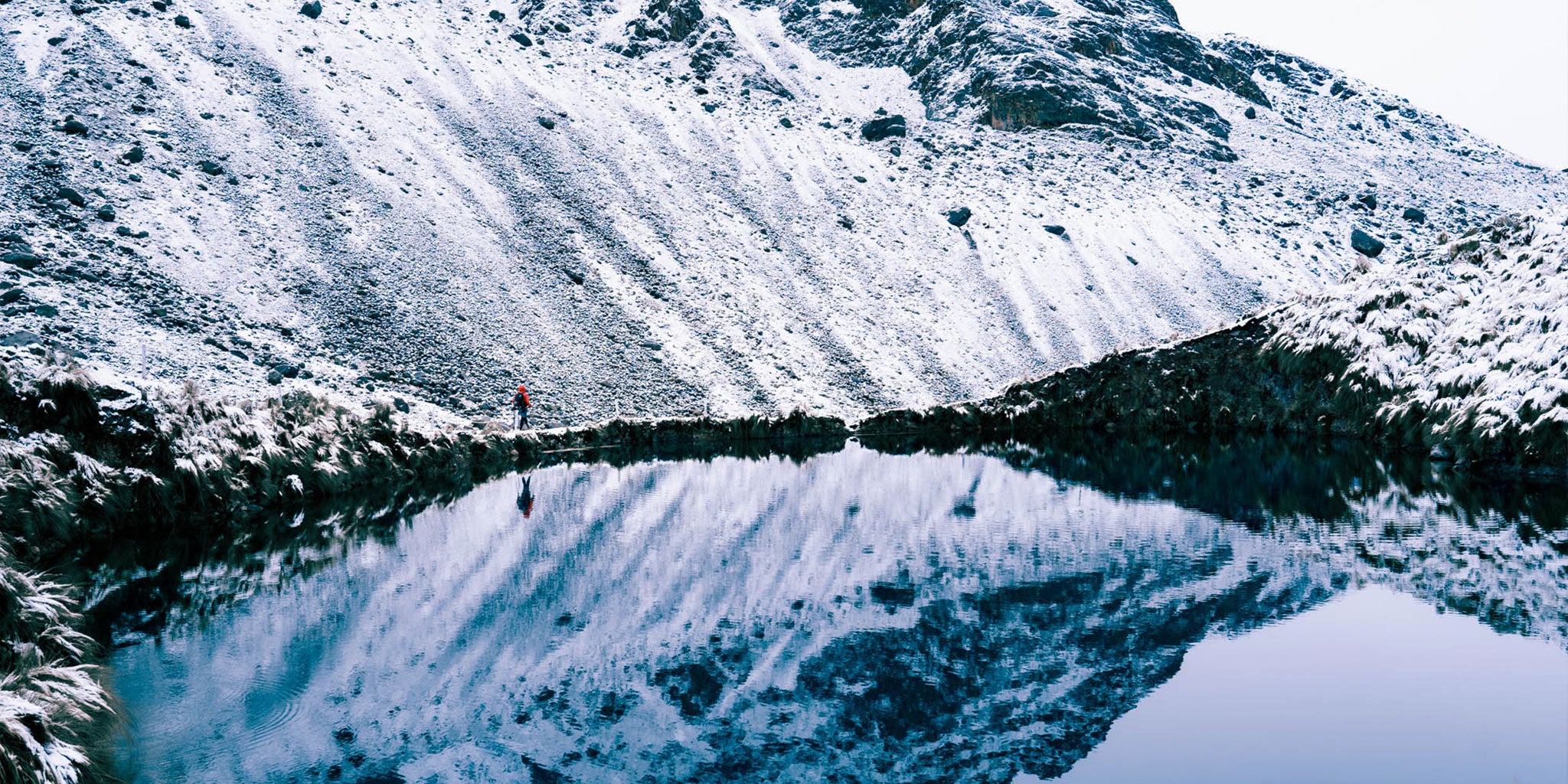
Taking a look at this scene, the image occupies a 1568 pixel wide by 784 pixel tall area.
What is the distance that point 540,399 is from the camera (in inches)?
1369

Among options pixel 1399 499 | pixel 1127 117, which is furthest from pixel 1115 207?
pixel 1399 499

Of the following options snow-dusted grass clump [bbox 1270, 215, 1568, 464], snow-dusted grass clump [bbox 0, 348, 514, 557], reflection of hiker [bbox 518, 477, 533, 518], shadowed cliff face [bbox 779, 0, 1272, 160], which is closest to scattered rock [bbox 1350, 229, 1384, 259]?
shadowed cliff face [bbox 779, 0, 1272, 160]

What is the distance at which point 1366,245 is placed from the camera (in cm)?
6762

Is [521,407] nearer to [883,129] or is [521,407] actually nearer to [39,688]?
[39,688]

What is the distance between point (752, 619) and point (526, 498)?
12.4 metres

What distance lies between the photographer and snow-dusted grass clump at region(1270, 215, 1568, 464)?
76.0 ft

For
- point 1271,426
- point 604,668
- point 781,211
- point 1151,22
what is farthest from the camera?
point 1151,22

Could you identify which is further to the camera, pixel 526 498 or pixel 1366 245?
pixel 1366 245

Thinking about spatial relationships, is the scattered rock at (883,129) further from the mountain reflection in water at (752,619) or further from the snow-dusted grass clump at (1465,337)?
the mountain reflection in water at (752,619)

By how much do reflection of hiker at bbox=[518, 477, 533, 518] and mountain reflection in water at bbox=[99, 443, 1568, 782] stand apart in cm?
25

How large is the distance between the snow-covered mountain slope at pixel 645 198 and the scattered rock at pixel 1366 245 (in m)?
0.79

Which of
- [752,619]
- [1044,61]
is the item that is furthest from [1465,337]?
[1044,61]

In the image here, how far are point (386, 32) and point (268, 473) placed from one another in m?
40.4

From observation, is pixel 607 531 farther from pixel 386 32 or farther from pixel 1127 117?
pixel 1127 117
